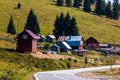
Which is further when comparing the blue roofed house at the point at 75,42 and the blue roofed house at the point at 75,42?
the blue roofed house at the point at 75,42

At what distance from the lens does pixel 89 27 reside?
192 meters

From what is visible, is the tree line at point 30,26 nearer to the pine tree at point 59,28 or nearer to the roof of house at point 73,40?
the pine tree at point 59,28

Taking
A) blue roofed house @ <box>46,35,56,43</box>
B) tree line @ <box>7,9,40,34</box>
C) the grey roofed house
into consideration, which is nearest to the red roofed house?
the grey roofed house

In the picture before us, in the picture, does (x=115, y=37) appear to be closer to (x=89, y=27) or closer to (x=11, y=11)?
(x=89, y=27)

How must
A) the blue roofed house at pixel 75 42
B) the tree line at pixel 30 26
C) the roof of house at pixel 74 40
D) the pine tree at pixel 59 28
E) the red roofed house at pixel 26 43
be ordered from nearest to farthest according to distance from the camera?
the red roofed house at pixel 26 43, the blue roofed house at pixel 75 42, the roof of house at pixel 74 40, the tree line at pixel 30 26, the pine tree at pixel 59 28

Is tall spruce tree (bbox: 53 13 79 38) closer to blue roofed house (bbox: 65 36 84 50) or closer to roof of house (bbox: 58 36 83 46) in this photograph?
roof of house (bbox: 58 36 83 46)

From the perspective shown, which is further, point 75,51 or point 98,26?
point 98,26

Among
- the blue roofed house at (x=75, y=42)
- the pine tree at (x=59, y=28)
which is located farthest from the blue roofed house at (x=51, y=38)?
the blue roofed house at (x=75, y=42)

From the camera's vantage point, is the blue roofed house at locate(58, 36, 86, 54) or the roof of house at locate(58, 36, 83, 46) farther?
the roof of house at locate(58, 36, 83, 46)

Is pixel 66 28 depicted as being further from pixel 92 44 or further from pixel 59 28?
pixel 92 44

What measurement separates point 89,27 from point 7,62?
120 metres

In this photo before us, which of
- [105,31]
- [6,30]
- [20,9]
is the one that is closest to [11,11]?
[20,9]

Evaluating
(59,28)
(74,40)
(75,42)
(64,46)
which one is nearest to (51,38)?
(59,28)

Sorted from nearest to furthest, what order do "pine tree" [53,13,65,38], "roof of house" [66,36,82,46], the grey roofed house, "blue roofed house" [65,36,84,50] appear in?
1. the grey roofed house
2. "blue roofed house" [65,36,84,50]
3. "roof of house" [66,36,82,46]
4. "pine tree" [53,13,65,38]
